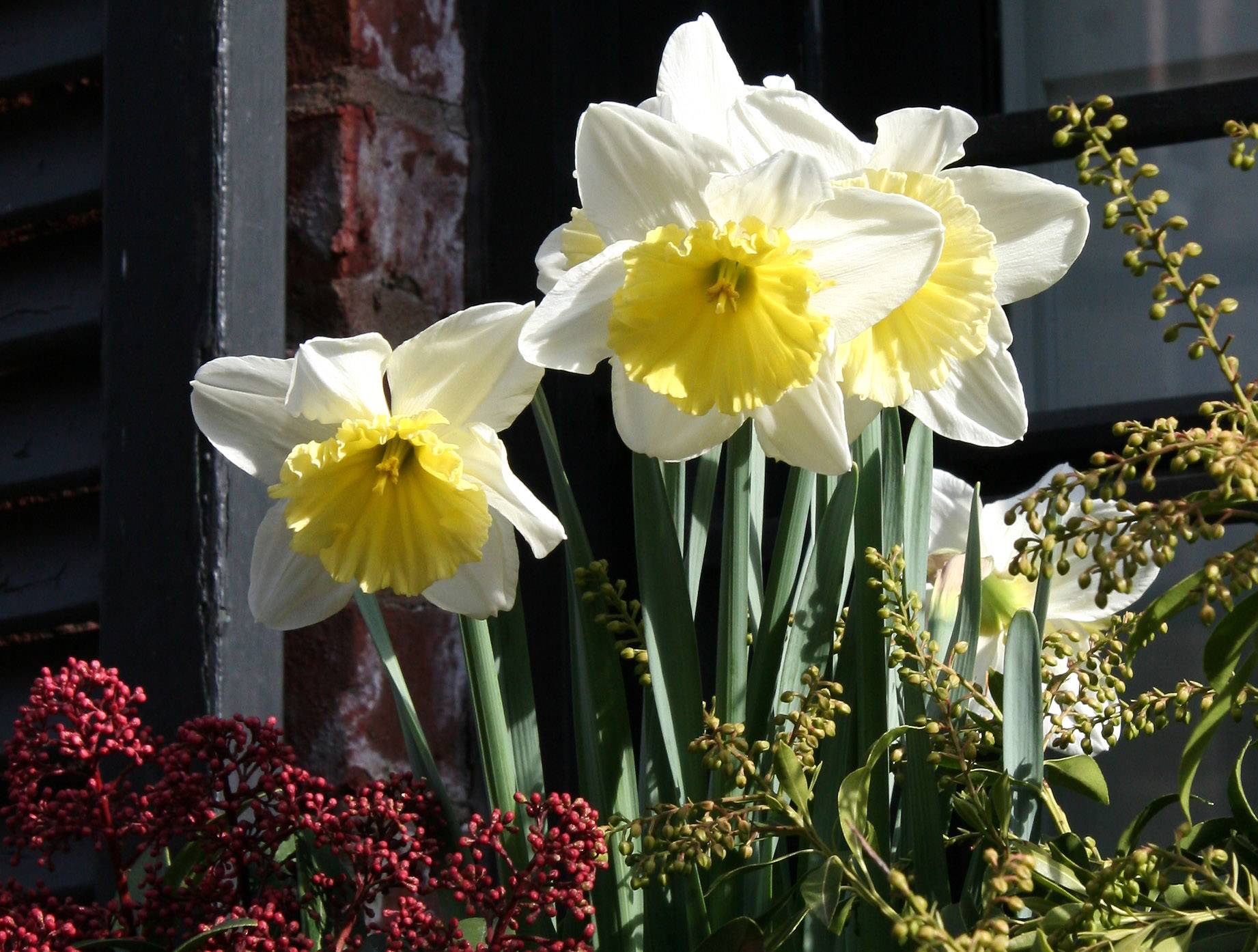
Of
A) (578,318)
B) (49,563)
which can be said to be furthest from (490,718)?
(49,563)

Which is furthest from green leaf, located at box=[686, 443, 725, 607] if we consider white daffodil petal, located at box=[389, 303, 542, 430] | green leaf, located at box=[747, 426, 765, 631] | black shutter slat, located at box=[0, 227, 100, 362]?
black shutter slat, located at box=[0, 227, 100, 362]

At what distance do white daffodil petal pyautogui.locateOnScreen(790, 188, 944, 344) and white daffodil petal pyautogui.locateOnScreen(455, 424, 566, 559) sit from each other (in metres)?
0.16

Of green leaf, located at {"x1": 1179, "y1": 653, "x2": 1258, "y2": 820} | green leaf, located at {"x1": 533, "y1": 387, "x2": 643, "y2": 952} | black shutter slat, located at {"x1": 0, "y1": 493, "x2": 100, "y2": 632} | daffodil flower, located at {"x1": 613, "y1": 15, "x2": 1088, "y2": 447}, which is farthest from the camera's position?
black shutter slat, located at {"x1": 0, "y1": 493, "x2": 100, "y2": 632}

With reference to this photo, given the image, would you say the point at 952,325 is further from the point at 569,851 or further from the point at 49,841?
the point at 49,841

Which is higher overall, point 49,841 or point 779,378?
point 779,378

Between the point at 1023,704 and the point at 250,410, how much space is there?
0.40 m

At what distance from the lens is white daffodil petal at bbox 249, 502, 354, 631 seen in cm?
68

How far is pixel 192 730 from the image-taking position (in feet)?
2.17

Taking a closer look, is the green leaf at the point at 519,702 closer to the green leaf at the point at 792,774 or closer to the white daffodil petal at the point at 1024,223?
the green leaf at the point at 792,774

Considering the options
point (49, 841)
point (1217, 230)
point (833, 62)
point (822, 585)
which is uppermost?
point (833, 62)

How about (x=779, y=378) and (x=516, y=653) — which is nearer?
(x=779, y=378)

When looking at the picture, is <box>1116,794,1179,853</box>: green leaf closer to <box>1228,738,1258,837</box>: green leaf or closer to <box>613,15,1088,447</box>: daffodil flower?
<box>1228,738,1258,837</box>: green leaf

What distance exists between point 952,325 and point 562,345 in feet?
0.58

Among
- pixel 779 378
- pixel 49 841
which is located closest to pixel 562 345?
pixel 779 378
